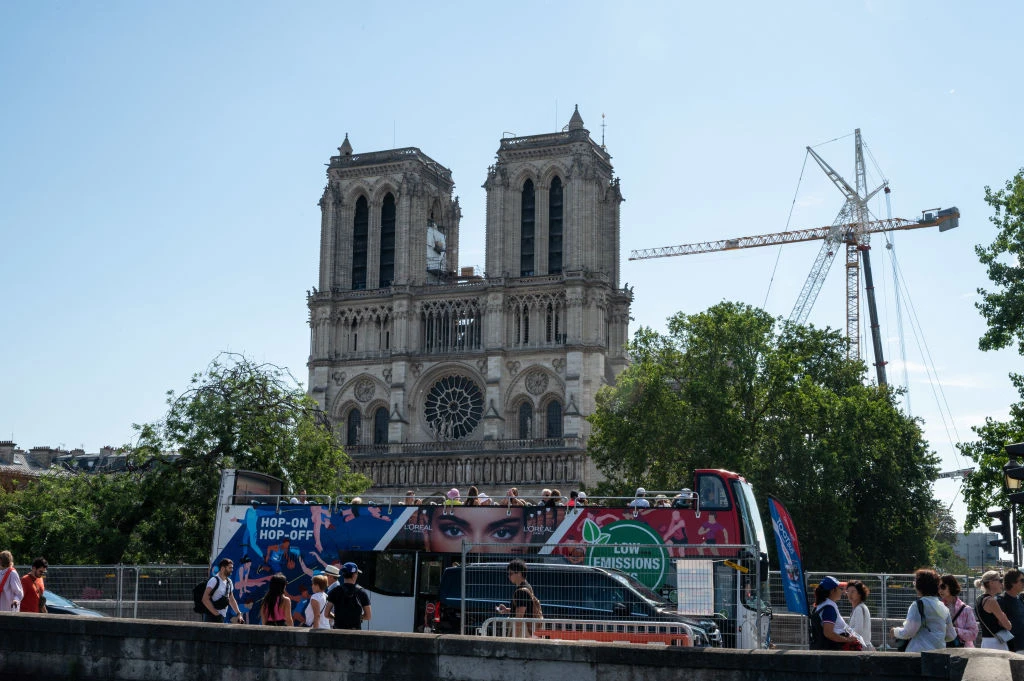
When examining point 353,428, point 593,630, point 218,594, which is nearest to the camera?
point 593,630

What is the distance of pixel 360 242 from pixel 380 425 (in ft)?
39.0

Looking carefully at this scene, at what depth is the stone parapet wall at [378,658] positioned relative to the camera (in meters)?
10.3

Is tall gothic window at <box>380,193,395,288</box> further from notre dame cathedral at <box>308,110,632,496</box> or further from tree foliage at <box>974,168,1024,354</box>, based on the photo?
tree foliage at <box>974,168,1024,354</box>

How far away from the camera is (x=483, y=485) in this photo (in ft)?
216

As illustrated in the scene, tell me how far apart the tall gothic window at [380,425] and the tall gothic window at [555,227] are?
1273 centimetres

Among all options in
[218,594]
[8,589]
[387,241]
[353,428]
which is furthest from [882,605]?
[387,241]

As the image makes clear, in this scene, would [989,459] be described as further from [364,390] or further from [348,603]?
[364,390]

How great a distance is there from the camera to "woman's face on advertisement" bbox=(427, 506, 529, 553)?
20344 millimetres

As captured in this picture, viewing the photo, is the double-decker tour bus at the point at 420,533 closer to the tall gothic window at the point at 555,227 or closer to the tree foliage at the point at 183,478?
the tree foliage at the point at 183,478

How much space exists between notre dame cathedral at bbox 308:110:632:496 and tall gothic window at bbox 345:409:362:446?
0.08 metres

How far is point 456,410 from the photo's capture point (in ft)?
229

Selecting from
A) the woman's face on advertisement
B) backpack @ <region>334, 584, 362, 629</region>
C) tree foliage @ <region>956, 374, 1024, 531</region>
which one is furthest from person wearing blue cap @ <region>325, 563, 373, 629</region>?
tree foliage @ <region>956, 374, 1024, 531</region>

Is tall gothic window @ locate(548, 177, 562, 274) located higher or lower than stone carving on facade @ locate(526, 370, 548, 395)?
higher

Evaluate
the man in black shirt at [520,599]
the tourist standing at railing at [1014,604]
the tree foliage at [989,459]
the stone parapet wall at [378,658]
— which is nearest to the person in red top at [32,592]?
the stone parapet wall at [378,658]
